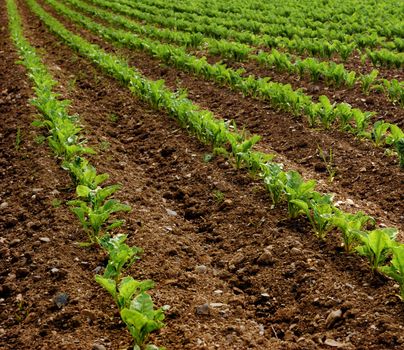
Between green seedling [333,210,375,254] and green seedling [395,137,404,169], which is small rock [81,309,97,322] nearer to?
green seedling [333,210,375,254]

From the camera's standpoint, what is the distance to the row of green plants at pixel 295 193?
4061mm

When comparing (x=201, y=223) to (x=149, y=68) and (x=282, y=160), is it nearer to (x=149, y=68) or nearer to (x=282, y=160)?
(x=282, y=160)

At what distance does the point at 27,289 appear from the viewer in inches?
171

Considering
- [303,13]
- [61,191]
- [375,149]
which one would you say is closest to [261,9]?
[303,13]

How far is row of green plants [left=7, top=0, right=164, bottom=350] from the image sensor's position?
3.54 meters

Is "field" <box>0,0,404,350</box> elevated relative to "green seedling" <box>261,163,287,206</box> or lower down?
lower down

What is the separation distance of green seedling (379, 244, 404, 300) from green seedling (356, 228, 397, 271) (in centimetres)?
18

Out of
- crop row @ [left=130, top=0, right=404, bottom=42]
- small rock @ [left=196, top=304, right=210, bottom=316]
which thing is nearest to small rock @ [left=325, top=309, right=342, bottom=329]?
small rock @ [left=196, top=304, right=210, bottom=316]

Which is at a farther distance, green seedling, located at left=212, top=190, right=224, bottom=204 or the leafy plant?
the leafy plant

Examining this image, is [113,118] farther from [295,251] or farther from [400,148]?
[295,251]

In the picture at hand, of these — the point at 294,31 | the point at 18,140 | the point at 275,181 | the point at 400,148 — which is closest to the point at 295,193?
the point at 275,181

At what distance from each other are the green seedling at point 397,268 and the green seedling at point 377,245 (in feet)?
0.60

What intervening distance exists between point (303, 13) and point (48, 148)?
13381 mm

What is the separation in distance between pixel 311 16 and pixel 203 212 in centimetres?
1386
